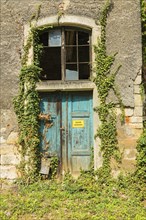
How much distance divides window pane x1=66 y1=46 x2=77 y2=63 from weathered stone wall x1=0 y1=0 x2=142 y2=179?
2.38 ft

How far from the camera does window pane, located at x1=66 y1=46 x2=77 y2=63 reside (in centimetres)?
612

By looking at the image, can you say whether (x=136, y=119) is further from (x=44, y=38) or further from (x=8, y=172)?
(x=8, y=172)

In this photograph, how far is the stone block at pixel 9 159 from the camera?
5.76m

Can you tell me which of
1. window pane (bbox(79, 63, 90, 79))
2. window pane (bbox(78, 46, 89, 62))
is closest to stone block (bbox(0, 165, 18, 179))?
window pane (bbox(79, 63, 90, 79))

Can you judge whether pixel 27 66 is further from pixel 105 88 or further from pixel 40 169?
pixel 40 169

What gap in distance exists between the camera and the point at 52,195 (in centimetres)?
520

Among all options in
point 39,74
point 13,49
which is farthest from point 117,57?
point 13,49

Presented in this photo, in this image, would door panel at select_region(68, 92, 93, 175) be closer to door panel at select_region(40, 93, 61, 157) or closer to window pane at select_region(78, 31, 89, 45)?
door panel at select_region(40, 93, 61, 157)

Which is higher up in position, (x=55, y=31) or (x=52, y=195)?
(x=55, y=31)

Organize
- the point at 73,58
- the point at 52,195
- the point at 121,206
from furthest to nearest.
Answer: the point at 73,58, the point at 52,195, the point at 121,206

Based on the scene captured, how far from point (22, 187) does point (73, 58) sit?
281 cm

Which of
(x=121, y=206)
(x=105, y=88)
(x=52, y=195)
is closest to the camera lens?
(x=121, y=206)

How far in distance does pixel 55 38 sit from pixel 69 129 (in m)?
1.94

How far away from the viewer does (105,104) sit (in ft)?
18.8
